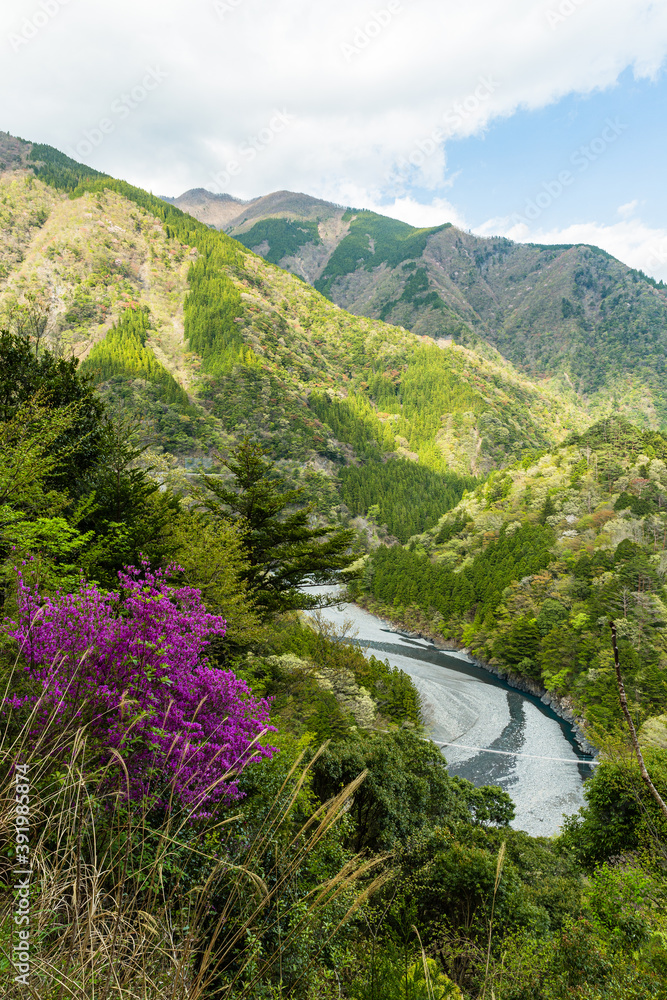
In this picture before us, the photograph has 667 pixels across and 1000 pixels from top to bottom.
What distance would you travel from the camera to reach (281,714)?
1491cm

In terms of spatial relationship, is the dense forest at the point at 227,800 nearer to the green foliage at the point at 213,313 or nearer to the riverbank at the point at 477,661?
the riverbank at the point at 477,661

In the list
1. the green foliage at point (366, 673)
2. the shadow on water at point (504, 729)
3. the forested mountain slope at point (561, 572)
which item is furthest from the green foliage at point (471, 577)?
the green foliage at point (366, 673)

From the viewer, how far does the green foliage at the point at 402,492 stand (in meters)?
107

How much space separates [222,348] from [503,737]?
4940 inches

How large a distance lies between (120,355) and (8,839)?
127568 mm

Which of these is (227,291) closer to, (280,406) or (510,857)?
(280,406)

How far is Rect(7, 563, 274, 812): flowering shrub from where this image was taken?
4340 mm

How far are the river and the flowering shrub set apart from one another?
51.0 feet

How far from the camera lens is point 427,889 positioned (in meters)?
11.9

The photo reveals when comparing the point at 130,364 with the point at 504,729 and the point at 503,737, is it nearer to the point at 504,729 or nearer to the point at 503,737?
the point at 504,729

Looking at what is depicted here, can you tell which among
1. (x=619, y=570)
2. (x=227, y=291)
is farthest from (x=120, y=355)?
(x=619, y=570)

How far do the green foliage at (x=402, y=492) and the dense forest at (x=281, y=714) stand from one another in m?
1.13

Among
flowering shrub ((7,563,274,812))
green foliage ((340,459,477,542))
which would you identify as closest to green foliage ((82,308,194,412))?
green foliage ((340,459,477,542))

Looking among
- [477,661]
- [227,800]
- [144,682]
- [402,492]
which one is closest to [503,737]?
[477,661]
